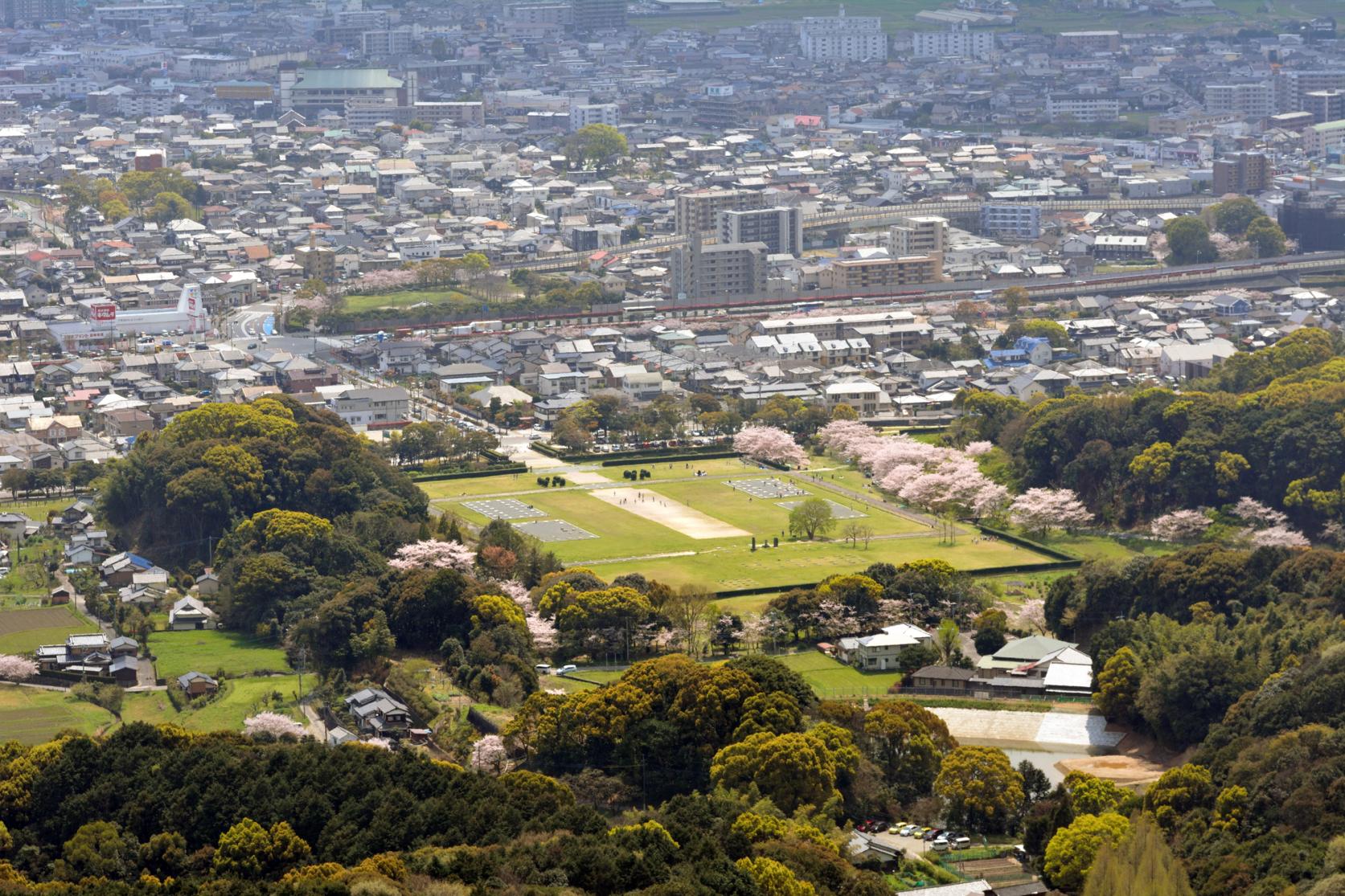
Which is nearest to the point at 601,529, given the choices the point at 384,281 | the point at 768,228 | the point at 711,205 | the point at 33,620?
the point at 33,620

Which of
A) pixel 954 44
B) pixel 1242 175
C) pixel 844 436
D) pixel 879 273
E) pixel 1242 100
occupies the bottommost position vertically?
pixel 844 436

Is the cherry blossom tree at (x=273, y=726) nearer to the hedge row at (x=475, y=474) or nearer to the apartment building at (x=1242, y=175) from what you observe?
the hedge row at (x=475, y=474)

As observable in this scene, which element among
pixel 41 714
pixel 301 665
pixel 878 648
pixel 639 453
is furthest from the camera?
pixel 639 453

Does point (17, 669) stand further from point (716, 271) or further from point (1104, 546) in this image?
point (716, 271)

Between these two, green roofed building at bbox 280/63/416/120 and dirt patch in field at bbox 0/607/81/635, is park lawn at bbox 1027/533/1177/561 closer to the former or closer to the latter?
dirt patch in field at bbox 0/607/81/635

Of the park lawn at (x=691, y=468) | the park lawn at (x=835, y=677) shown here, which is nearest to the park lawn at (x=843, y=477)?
the park lawn at (x=691, y=468)

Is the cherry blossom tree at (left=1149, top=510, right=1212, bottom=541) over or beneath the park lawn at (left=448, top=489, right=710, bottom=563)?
over

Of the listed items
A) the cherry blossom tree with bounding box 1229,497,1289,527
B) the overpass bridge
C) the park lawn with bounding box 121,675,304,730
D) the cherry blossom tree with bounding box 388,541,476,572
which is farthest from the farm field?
the overpass bridge
